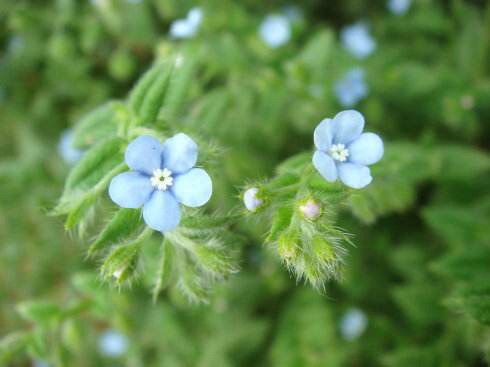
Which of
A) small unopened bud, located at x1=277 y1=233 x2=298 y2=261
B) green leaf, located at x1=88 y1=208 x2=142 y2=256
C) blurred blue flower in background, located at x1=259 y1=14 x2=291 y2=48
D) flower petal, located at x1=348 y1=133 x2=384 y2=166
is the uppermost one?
blurred blue flower in background, located at x1=259 y1=14 x2=291 y2=48

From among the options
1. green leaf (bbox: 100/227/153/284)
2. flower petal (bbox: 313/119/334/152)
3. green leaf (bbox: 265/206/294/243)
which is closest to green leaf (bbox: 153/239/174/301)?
green leaf (bbox: 100/227/153/284)

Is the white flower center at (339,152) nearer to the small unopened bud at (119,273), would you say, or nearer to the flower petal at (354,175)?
the flower petal at (354,175)

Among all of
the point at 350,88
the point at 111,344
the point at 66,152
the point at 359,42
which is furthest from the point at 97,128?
the point at 359,42

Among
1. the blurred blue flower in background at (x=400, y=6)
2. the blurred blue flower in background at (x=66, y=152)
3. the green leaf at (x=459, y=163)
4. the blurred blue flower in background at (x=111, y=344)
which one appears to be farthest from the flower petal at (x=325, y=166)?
the blurred blue flower in background at (x=400, y=6)

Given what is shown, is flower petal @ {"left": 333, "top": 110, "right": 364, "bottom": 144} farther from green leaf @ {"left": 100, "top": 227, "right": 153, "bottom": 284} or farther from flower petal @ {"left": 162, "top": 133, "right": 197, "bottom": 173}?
green leaf @ {"left": 100, "top": 227, "right": 153, "bottom": 284}

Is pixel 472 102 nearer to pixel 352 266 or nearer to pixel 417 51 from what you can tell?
pixel 417 51

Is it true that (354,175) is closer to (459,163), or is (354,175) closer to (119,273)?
(119,273)
